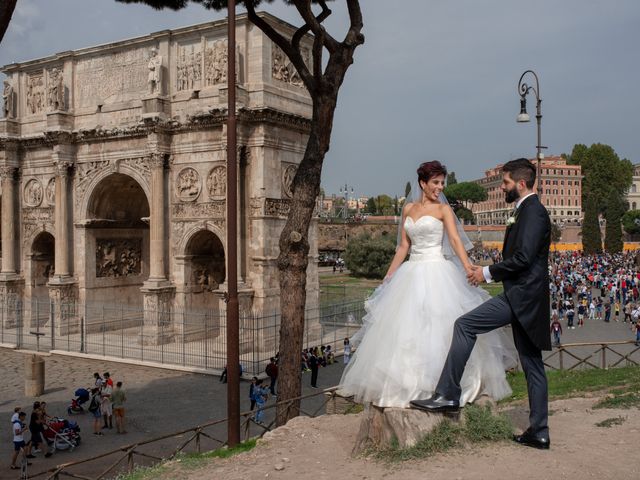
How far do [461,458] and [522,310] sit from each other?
3.94ft

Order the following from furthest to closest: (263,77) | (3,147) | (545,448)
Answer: (3,147) < (263,77) < (545,448)

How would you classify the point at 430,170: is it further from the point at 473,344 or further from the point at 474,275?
the point at 473,344

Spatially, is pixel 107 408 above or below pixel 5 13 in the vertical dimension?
below

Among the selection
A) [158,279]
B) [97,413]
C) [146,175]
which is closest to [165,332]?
[158,279]

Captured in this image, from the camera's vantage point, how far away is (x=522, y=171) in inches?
185

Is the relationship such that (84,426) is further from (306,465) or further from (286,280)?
(306,465)

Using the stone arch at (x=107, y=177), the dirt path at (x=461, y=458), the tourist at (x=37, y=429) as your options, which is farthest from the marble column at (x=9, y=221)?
the dirt path at (x=461, y=458)

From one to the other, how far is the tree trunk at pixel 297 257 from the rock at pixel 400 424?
4978 millimetres

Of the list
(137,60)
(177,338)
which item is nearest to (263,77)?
(137,60)

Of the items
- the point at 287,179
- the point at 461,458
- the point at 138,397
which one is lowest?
the point at 138,397

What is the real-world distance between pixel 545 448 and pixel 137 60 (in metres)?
21.4

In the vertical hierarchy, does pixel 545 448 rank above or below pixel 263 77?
below

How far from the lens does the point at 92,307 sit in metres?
23.6

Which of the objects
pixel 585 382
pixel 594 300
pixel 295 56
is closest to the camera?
→ pixel 585 382
